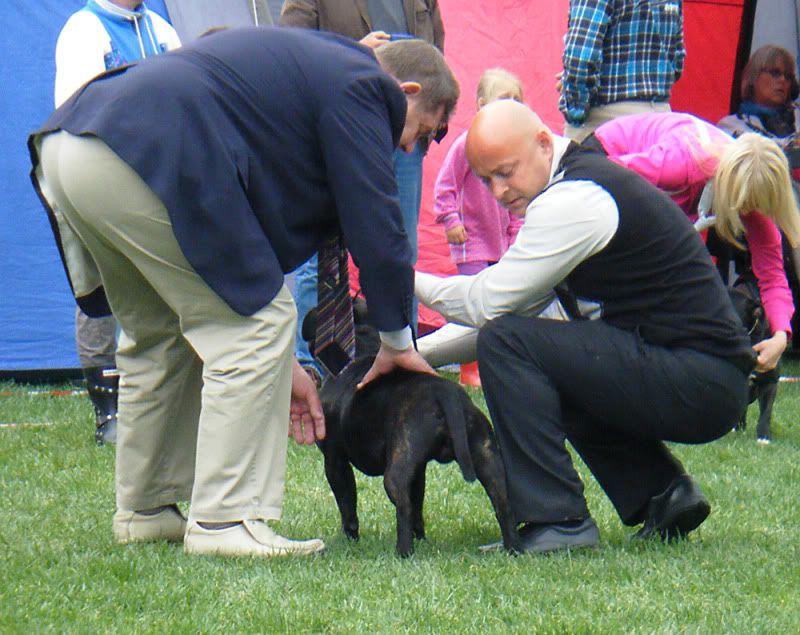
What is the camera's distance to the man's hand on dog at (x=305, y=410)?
381 cm

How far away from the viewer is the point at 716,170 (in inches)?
199

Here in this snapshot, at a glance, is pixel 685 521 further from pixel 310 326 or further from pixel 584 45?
pixel 584 45

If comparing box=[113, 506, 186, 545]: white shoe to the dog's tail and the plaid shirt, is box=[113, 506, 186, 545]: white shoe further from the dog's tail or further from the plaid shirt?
the plaid shirt

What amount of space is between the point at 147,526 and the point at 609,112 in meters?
3.59

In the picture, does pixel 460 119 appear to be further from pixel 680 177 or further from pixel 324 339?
pixel 324 339

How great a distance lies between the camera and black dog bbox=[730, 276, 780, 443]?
233 inches

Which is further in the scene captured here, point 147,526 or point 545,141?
point 147,526

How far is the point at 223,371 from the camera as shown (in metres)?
3.46

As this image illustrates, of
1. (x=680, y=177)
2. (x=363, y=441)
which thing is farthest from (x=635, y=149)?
(x=363, y=441)

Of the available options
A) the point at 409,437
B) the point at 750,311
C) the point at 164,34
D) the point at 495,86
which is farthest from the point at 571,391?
the point at 495,86

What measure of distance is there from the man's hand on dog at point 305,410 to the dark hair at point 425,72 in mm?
887

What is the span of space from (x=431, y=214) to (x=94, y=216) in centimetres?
503

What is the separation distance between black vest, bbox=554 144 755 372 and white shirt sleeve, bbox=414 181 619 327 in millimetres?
47

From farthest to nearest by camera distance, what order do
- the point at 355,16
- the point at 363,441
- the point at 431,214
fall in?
the point at 431,214 → the point at 355,16 → the point at 363,441
